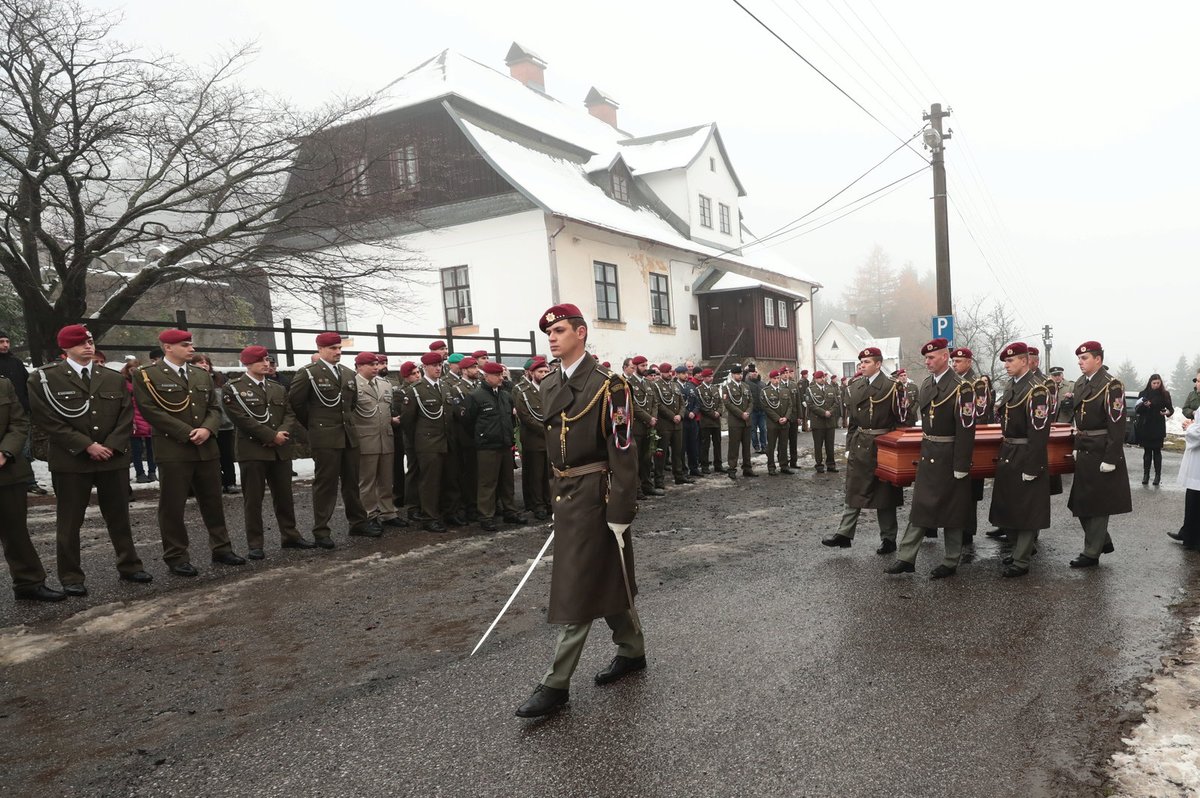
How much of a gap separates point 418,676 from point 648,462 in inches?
292

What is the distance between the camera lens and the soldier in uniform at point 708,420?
13859 mm

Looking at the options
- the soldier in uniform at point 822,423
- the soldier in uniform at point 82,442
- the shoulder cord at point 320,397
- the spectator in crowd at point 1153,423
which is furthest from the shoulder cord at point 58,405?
the spectator in crowd at point 1153,423

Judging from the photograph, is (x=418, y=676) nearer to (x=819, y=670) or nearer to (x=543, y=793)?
(x=543, y=793)

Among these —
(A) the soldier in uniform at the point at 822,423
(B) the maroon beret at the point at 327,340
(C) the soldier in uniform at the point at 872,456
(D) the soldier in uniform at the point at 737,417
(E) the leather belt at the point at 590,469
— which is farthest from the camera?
(A) the soldier in uniform at the point at 822,423

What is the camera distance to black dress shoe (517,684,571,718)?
364 cm

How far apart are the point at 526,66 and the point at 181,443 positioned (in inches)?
1185

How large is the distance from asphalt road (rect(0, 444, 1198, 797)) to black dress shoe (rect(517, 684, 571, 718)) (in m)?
0.07

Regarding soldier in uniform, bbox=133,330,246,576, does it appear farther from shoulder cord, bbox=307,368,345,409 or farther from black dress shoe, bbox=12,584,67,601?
shoulder cord, bbox=307,368,345,409

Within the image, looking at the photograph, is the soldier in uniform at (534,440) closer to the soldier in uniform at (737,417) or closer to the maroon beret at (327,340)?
the maroon beret at (327,340)

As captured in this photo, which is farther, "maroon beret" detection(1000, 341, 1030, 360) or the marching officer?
the marching officer

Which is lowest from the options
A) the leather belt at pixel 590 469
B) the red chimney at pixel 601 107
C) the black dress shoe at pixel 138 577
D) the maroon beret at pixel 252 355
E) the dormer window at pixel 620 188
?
the black dress shoe at pixel 138 577

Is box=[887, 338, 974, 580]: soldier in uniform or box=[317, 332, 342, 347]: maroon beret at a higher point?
box=[317, 332, 342, 347]: maroon beret

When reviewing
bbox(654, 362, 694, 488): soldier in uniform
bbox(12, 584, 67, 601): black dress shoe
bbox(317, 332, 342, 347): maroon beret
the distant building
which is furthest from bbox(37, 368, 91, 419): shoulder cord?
the distant building

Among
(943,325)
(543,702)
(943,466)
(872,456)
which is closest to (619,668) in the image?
(543,702)
